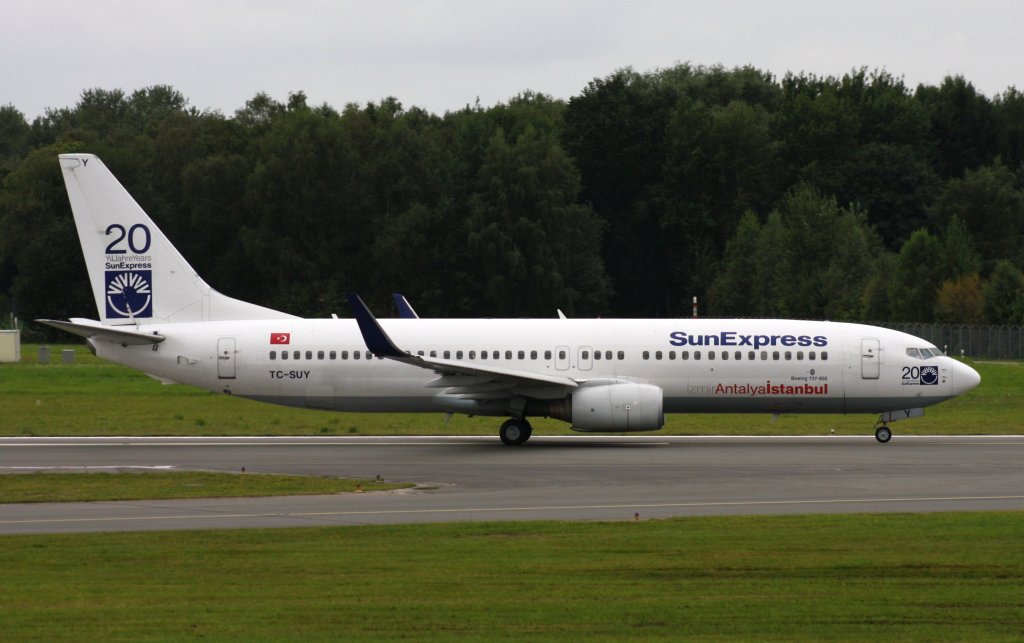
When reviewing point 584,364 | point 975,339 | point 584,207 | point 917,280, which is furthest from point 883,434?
point 584,207

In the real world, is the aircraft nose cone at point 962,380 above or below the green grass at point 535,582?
above

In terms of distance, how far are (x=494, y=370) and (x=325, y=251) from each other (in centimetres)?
6226

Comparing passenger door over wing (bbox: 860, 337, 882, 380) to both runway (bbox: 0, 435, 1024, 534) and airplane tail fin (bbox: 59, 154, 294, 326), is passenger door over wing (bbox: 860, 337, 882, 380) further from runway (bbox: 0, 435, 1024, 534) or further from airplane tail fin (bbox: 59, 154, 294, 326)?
airplane tail fin (bbox: 59, 154, 294, 326)

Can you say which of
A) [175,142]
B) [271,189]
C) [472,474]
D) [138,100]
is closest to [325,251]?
[271,189]

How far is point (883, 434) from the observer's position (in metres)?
35.9

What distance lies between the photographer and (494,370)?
113 feet

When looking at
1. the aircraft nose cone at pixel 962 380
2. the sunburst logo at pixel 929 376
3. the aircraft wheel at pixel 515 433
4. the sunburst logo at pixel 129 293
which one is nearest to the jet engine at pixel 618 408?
the aircraft wheel at pixel 515 433

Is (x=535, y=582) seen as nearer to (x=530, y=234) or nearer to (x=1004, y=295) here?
(x=1004, y=295)

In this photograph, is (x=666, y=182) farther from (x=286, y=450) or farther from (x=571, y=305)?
(x=286, y=450)

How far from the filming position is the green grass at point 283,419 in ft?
131

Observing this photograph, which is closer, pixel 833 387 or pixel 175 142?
pixel 833 387

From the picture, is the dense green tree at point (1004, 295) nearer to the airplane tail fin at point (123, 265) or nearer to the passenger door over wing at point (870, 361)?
the passenger door over wing at point (870, 361)

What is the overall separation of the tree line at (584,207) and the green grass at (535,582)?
206 ft

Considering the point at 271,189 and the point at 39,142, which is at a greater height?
the point at 39,142
